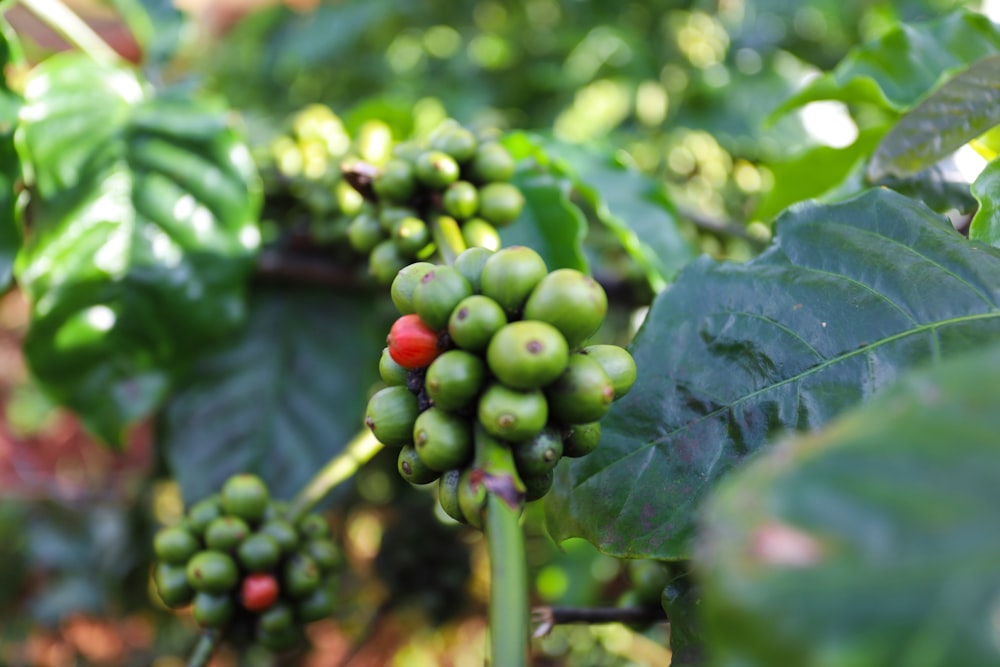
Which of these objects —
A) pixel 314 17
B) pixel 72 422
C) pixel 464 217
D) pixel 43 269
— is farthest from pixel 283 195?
pixel 72 422

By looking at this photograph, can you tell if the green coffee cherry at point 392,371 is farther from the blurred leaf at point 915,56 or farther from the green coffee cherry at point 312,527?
the blurred leaf at point 915,56

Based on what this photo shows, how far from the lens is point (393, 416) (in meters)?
0.81

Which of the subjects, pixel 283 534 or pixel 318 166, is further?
pixel 318 166

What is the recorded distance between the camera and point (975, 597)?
1.42 ft

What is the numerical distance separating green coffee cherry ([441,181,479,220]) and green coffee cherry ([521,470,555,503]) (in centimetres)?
49

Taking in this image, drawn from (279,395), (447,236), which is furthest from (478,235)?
(279,395)

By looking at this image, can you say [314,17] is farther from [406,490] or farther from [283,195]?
[406,490]

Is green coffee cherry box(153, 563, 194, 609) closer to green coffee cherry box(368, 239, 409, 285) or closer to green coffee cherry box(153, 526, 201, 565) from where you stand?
green coffee cherry box(153, 526, 201, 565)

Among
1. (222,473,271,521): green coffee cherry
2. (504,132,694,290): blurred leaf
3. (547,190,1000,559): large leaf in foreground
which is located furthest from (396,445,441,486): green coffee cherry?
(504,132,694,290): blurred leaf

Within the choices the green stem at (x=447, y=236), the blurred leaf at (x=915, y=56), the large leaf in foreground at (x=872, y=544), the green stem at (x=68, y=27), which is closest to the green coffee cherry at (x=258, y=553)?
the green stem at (x=447, y=236)

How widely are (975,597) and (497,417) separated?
39cm

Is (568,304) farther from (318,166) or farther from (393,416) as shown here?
(318,166)

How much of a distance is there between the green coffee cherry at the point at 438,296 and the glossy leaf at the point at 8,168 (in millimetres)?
877

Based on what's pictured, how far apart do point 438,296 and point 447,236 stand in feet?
1.19
